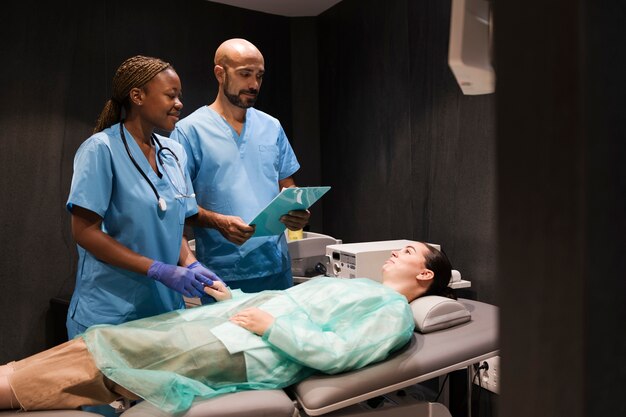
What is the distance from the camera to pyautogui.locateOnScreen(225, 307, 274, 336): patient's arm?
1.93 metres

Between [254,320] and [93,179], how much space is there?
66 cm

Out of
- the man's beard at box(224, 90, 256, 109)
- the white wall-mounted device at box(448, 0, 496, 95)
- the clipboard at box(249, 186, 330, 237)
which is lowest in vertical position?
the clipboard at box(249, 186, 330, 237)

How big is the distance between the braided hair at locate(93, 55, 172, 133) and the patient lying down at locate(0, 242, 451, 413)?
2.27 feet

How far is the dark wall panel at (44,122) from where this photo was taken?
3.25 metres

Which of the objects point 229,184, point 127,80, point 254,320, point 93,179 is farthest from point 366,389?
point 127,80

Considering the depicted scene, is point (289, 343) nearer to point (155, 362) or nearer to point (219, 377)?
point (219, 377)

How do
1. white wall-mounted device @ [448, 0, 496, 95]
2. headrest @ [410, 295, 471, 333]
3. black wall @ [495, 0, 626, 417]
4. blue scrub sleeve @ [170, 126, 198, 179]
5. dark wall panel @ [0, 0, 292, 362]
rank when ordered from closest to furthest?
black wall @ [495, 0, 626, 417] < white wall-mounted device @ [448, 0, 496, 95] < headrest @ [410, 295, 471, 333] < blue scrub sleeve @ [170, 126, 198, 179] < dark wall panel @ [0, 0, 292, 362]

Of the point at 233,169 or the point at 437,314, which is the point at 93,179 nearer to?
the point at 233,169

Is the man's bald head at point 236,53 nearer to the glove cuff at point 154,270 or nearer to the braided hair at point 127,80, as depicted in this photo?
the braided hair at point 127,80

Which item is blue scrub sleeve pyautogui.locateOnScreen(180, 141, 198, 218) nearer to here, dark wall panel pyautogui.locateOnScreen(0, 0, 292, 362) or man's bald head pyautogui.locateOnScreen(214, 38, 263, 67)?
man's bald head pyautogui.locateOnScreen(214, 38, 263, 67)

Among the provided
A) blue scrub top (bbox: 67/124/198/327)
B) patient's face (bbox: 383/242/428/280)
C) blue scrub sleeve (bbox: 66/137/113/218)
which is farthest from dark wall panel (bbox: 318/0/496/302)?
blue scrub sleeve (bbox: 66/137/113/218)

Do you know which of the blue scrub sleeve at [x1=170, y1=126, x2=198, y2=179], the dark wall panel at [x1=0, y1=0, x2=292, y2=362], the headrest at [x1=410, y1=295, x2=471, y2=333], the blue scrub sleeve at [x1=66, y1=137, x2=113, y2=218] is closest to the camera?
the blue scrub sleeve at [x1=66, y1=137, x2=113, y2=218]

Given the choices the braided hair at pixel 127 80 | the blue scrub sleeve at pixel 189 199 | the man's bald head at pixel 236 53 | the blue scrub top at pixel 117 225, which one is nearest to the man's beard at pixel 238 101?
the man's bald head at pixel 236 53

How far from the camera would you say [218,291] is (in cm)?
217
